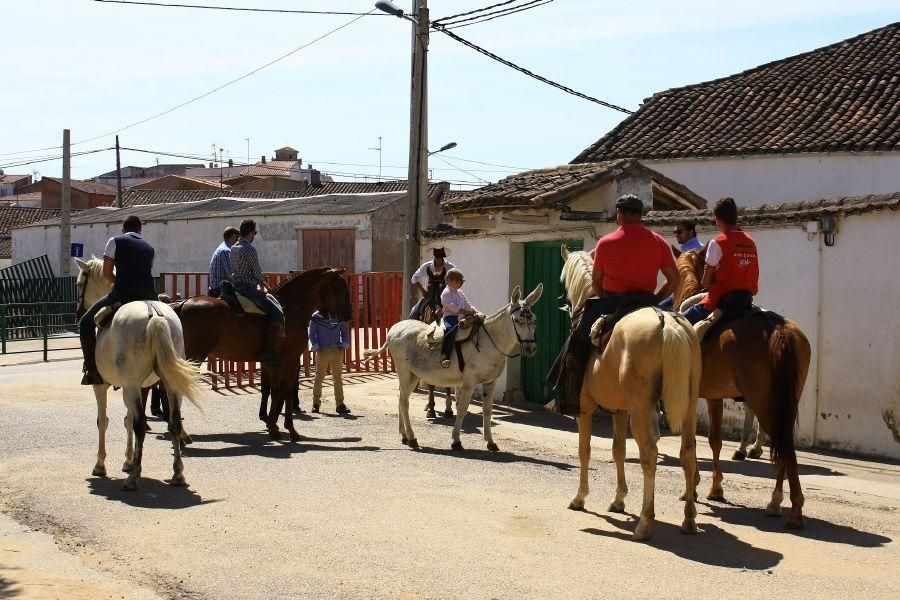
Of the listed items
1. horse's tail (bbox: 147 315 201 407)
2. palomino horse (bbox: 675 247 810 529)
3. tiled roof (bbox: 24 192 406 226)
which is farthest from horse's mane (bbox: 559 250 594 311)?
tiled roof (bbox: 24 192 406 226)

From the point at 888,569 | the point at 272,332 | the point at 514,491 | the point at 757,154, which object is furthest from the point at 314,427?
the point at 757,154

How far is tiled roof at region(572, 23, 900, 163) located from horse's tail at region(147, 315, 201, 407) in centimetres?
2083

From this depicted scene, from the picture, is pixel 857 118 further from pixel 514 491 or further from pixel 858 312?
pixel 514 491

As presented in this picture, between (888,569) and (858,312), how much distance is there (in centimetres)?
545

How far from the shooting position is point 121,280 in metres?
10.3

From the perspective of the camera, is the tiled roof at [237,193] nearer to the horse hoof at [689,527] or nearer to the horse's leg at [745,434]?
the horse's leg at [745,434]

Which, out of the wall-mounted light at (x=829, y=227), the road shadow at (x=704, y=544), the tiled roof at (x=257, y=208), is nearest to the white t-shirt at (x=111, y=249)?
the road shadow at (x=704, y=544)

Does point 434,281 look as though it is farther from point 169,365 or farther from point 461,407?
point 169,365

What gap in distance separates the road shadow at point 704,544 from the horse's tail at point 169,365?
147 inches

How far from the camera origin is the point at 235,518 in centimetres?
838

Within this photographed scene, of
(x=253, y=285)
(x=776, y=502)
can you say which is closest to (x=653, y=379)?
(x=776, y=502)

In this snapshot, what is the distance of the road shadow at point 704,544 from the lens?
284 inches

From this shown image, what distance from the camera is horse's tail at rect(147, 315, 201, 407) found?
9.48 m

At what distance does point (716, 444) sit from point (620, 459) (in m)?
1.22
